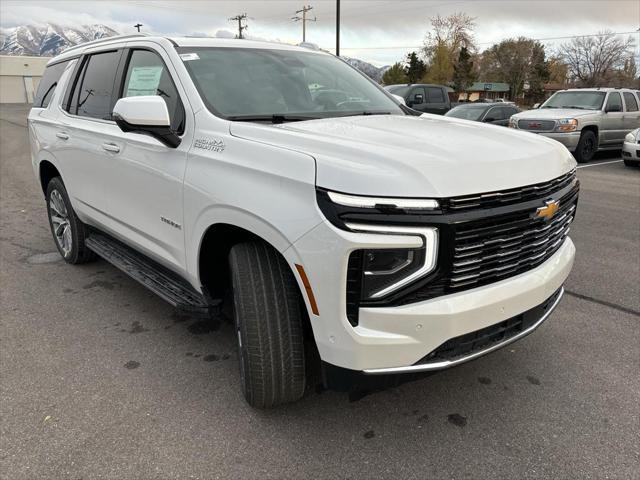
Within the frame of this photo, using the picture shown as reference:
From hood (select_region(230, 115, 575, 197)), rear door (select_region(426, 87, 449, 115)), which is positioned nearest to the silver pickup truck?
rear door (select_region(426, 87, 449, 115))

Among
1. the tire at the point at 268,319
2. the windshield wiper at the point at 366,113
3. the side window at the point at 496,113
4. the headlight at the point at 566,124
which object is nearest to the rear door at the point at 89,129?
the windshield wiper at the point at 366,113

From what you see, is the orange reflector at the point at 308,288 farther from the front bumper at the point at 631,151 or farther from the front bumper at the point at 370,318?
the front bumper at the point at 631,151

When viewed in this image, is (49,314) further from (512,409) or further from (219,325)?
(512,409)

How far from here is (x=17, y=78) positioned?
2591 inches

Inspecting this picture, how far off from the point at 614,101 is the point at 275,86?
1317 cm

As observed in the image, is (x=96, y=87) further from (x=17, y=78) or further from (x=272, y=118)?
(x=17, y=78)

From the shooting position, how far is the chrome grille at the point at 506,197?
2.13m

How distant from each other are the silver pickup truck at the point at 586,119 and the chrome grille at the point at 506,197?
10.7 meters

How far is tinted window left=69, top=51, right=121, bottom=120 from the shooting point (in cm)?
396

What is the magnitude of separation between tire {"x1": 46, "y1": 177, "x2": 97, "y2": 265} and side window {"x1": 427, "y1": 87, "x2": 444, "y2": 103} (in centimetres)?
1495

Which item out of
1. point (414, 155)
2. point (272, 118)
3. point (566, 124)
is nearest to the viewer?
point (414, 155)

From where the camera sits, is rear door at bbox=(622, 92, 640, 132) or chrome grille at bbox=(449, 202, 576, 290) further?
rear door at bbox=(622, 92, 640, 132)

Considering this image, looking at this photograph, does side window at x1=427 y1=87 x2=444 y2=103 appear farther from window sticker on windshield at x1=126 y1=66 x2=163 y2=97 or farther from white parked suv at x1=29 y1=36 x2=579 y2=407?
window sticker on windshield at x1=126 y1=66 x2=163 y2=97

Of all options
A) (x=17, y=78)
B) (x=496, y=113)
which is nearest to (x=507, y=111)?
(x=496, y=113)
